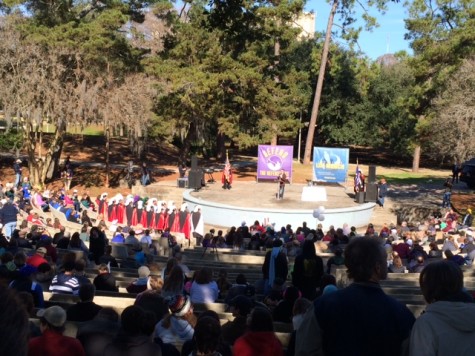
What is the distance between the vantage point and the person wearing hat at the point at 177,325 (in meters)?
5.41

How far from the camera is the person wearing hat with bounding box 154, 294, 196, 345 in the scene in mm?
5406

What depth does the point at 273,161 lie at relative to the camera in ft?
109

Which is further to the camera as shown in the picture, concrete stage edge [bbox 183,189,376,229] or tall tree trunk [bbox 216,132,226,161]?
tall tree trunk [bbox 216,132,226,161]

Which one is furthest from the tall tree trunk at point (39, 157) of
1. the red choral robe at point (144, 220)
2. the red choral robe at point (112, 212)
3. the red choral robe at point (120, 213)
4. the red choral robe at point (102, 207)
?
the red choral robe at point (144, 220)

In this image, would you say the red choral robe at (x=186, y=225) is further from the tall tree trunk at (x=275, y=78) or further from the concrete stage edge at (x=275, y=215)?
the tall tree trunk at (x=275, y=78)

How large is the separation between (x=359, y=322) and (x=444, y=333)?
0.38 m

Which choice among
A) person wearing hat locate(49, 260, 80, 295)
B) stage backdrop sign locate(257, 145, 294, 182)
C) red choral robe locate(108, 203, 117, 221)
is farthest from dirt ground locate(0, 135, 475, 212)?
person wearing hat locate(49, 260, 80, 295)

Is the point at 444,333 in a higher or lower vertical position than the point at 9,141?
higher

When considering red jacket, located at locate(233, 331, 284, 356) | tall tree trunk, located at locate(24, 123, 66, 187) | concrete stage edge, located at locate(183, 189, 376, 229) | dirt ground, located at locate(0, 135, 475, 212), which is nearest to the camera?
red jacket, located at locate(233, 331, 284, 356)

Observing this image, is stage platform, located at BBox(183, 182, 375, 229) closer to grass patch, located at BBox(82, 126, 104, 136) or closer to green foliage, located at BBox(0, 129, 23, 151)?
green foliage, located at BBox(0, 129, 23, 151)

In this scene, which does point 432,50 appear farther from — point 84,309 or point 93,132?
point 84,309

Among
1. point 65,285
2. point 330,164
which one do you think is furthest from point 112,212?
point 65,285

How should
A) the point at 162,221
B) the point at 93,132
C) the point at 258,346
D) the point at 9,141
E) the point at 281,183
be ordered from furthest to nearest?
the point at 93,132 → the point at 9,141 → the point at 281,183 → the point at 162,221 → the point at 258,346

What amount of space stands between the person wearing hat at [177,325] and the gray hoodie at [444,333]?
2.92 m
